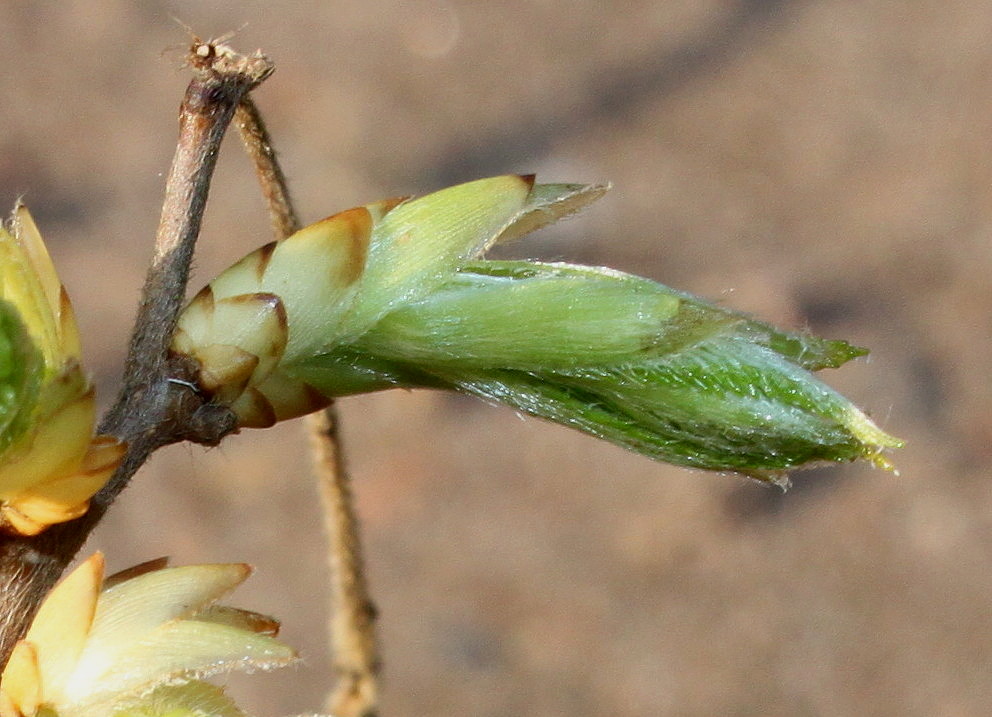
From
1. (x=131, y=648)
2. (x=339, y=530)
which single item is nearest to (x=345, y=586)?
(x=339, y=530)

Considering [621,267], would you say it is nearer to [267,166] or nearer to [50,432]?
[267,166]

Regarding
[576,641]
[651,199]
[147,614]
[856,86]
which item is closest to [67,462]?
[147,614]

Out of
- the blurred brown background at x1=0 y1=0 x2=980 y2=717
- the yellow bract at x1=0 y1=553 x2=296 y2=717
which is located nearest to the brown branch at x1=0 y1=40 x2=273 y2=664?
the yellow bract at x1=0 y1=553 x2=296 y2=717

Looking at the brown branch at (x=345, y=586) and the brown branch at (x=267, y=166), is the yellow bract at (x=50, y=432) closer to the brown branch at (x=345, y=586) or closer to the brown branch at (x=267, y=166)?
the brown branch at (x=267, y=166)

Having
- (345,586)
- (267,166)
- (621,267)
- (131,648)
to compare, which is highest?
(621,267)

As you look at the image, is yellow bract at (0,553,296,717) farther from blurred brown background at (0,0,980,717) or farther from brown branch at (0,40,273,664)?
blurred brown background at (0,0,980,717)

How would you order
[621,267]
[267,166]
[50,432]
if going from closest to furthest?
[50,432] → [267,166] → [621,267]
